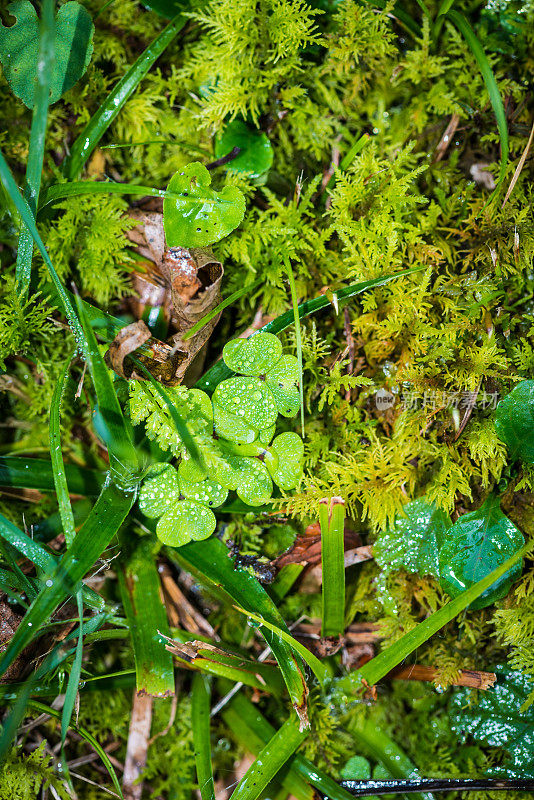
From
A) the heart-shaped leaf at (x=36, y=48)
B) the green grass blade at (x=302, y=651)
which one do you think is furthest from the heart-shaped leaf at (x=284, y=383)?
the heart-shaped leaf at (x=36, y=48)

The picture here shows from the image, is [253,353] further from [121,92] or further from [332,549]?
[121,92]

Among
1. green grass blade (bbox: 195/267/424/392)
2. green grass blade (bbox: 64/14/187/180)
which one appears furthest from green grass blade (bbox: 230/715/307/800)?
green grass blade (bbox: 64/14/187/180)

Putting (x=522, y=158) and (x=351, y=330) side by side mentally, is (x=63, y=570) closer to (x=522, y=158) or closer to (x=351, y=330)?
(x=351, y=330)

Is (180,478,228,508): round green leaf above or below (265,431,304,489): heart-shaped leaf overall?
above

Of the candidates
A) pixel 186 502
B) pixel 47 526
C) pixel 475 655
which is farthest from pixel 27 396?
pixel 475 655

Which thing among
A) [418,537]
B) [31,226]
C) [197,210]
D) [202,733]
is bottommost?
[202,733]

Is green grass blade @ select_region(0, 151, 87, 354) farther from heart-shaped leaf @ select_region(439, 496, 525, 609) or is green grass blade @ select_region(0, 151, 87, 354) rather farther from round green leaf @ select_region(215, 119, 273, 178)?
heart-shaped leaf @ select_region(439, 496, 525, 609)

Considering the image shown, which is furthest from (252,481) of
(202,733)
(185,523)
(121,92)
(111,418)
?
(121,92)

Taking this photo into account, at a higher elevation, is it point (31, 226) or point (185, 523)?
point (31, 226)
